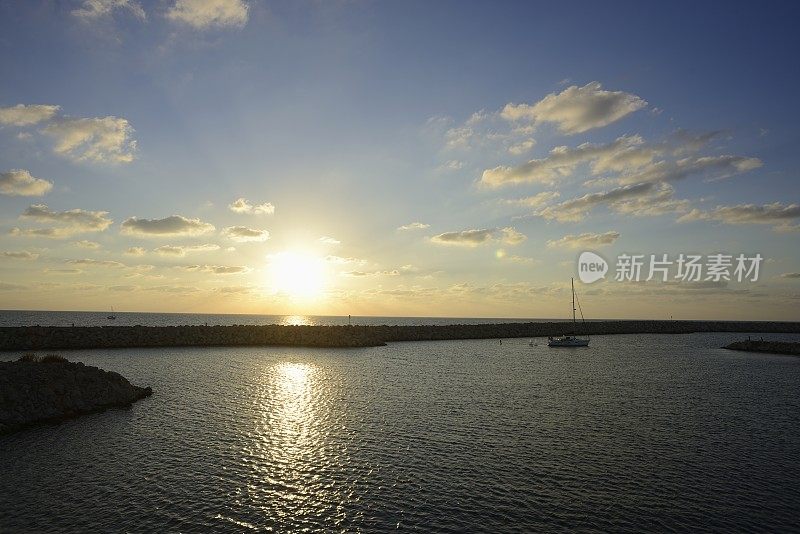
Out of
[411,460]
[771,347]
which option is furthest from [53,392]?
[771,347]

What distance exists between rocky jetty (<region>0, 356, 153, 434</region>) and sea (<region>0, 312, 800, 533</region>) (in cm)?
214

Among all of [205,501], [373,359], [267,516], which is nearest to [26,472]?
[205,501]

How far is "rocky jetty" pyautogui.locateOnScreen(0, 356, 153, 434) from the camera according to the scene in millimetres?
29719

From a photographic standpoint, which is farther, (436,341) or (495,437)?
(436,341)

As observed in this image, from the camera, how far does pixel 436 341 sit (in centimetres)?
11269

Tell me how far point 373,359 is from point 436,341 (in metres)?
43.6

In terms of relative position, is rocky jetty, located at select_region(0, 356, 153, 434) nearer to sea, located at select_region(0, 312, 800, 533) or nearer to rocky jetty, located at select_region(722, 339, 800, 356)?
sea, located at select_region(0, 312, 800, 533)

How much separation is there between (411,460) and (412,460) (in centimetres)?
5

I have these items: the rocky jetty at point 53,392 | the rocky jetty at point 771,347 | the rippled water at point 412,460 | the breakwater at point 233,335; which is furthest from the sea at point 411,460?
the rocky jetty at point 771,347

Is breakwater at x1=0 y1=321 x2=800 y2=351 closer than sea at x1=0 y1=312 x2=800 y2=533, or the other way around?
sea at x1=0 y1=312 x2=800 y2=533

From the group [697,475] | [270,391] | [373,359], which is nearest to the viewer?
[697,475]

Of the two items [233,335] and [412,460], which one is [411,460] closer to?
[412,460]

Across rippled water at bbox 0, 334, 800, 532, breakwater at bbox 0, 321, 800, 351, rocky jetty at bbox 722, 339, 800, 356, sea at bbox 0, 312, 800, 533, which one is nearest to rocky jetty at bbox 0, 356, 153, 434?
rippled water at bbox 0, 334, 800, 532

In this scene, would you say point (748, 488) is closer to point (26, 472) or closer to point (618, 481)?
point (618, 481)
